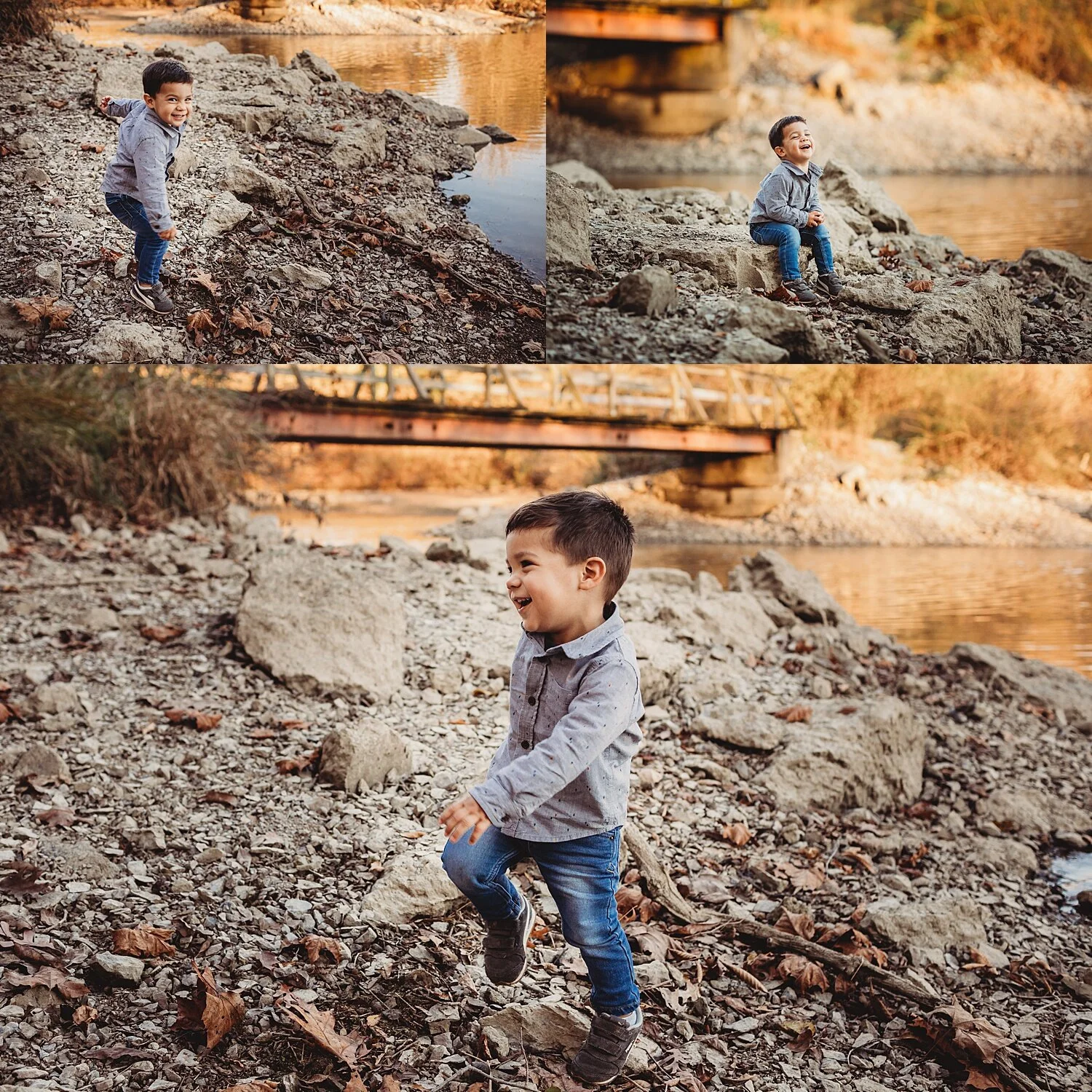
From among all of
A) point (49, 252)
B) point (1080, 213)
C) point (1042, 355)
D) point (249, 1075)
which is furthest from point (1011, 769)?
point (49, 252)

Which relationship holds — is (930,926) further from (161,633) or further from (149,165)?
(149,165)

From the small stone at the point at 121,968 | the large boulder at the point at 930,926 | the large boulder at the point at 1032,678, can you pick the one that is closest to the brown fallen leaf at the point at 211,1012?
the small stone at the point at 121,968

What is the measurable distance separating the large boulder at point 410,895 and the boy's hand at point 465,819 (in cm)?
79

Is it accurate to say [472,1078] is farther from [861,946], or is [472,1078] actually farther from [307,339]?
[307,339]

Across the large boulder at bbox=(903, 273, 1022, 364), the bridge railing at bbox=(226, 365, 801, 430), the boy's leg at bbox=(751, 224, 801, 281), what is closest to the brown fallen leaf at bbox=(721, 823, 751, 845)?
the large boulder at bbox=(903, 273, 1022, 364)

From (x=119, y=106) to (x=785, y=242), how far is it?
190cm

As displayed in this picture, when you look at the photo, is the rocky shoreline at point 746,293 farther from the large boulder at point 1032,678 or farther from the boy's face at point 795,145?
the large boulder at point 1032,678

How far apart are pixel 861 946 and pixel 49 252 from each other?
285 centimetres

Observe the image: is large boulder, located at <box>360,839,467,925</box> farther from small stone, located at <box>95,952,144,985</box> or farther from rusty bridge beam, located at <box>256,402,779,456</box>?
rusty bridge beam, located at <box>256,402,779,456</box>

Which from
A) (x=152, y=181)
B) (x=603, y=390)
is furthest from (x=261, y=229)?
(x=603, y=390)

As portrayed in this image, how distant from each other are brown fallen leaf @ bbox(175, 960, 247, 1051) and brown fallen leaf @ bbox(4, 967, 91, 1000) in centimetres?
21

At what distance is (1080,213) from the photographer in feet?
12.1

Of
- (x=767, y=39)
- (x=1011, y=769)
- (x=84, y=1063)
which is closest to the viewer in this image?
(x=84, y=1063)

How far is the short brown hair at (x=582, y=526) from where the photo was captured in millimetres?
2074
